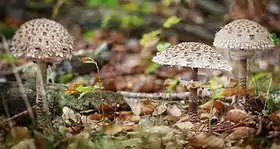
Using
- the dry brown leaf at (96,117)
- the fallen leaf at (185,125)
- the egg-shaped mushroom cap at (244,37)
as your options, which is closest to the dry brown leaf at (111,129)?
the fallen leaf at (185,125)

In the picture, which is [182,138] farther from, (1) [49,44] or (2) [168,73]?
(2) [168,73]

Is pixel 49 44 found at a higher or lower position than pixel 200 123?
higher

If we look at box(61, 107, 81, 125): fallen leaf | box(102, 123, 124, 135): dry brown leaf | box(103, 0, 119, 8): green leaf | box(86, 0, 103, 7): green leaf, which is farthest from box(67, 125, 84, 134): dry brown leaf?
box(103, 0, 119, 8): green leaf

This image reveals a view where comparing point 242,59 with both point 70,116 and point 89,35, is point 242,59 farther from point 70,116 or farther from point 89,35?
point 89,35

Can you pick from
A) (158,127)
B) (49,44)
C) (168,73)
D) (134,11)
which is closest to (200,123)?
(158,127)

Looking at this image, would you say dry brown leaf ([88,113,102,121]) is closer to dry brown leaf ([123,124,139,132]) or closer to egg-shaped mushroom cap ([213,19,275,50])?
dry brown leaf ([123,124,139,132])

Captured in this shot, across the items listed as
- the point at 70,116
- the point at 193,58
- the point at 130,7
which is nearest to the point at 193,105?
the point at 193,58
